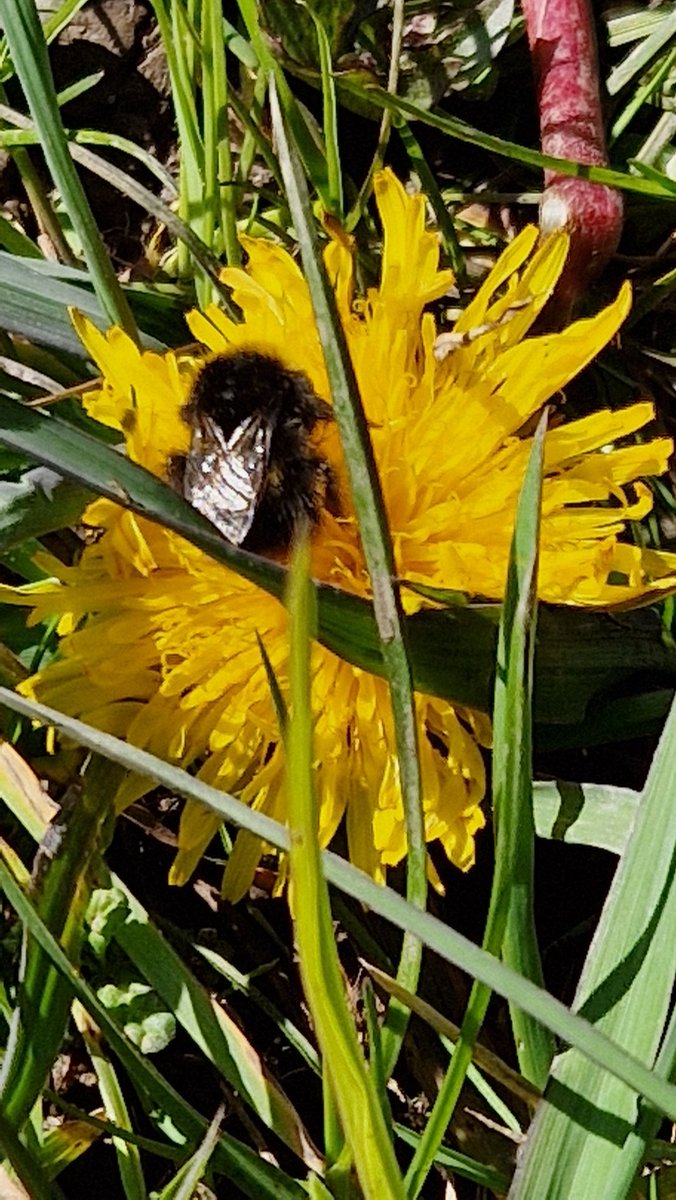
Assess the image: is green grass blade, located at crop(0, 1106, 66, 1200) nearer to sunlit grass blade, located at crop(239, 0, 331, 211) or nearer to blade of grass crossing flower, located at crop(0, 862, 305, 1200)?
blade of grass crossing flower, located at crop(0, 862, 305, 1200)

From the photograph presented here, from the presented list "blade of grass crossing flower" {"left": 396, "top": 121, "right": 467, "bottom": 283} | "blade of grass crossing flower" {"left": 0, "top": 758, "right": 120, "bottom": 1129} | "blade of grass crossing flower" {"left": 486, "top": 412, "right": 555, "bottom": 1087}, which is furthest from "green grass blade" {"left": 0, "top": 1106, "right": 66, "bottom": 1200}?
"blade of grass crossing flower" {"left": 396, "top": 121, "right": 467, "bottom": 283}

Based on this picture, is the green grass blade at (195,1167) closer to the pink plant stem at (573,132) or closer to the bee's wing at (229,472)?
the bee's wing at (229,472)

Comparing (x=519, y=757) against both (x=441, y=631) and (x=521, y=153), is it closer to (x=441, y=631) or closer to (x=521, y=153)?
(x=441, y=631)

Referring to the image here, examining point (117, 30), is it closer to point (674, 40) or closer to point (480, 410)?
point (674, 40)

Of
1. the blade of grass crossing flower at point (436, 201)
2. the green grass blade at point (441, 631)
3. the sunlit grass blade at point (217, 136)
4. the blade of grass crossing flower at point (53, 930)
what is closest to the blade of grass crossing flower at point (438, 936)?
the green grass blade at point (441, 631)

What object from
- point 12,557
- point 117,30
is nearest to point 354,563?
point 12,557

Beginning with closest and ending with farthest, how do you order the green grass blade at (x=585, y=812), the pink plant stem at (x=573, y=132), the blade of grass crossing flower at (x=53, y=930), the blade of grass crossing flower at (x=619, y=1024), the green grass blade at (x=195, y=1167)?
the blade of grass crossing flower at (x=619, y=1024)
the green grass blade at (x=195, y=1167)
the blade of grass crossing flower at (x=53, y=930)
the green grass blade at (x=585, y=812)
the pink plant stem at (x=573, y=132)

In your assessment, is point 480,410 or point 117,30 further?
point 117,30

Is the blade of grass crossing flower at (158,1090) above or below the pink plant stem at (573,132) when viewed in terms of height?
below
